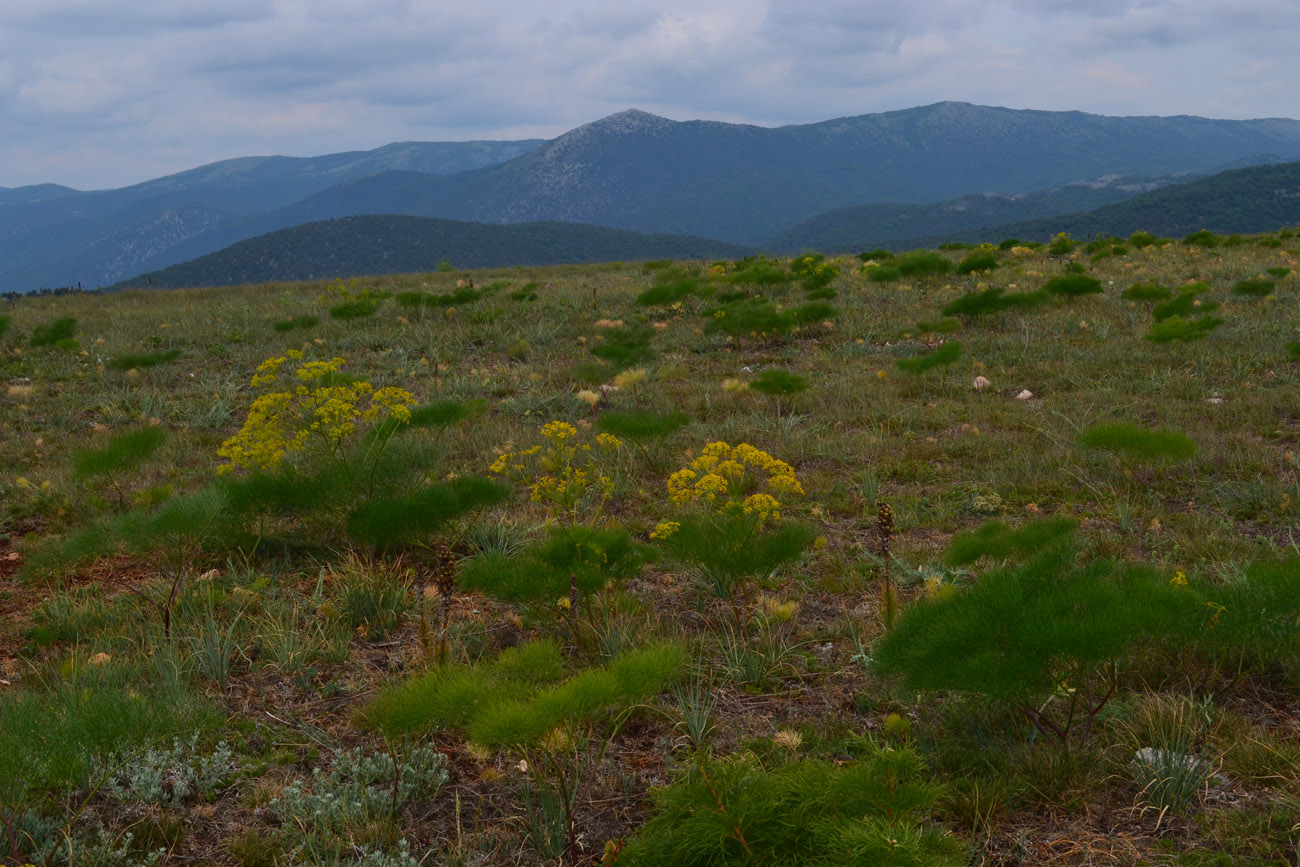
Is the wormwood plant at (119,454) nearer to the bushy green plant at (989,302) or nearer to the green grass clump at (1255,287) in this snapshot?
the bushy green plant at (989,302)

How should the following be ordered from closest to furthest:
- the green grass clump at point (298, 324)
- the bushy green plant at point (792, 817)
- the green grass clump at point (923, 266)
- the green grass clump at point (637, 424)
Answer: the bushy green plant at point (792, 817) → the green grass clump at point (637, 424) → the green grass clump at point (298, 324) → the green grass clump at point (923, 266)

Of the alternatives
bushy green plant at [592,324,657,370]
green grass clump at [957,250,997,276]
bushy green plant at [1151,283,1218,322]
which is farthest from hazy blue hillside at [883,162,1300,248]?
bushy green plant at [592,324,657,370]

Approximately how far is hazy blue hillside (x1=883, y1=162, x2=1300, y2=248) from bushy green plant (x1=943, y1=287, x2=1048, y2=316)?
97.6 metres

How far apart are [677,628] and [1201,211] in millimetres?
130768

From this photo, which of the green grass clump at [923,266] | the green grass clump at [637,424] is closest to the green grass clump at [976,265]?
the green grass clump at [923,266]

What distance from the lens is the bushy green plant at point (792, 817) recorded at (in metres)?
2.08

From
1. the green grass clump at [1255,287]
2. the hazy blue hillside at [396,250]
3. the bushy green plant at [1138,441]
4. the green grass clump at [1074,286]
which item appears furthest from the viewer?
the hazy blue hillside at [396,250]

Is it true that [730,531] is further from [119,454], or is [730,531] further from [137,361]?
[137,361]

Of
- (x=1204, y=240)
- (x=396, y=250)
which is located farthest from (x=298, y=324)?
(x=396, y=250)

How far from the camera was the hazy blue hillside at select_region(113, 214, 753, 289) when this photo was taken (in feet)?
507

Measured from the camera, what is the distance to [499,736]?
2.32m

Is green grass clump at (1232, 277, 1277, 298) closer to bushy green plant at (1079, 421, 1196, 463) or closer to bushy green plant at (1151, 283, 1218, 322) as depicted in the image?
bushy green plant at (1151, 283, 1218, 322)

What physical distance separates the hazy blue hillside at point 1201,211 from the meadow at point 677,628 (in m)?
105

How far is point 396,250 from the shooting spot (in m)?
173
